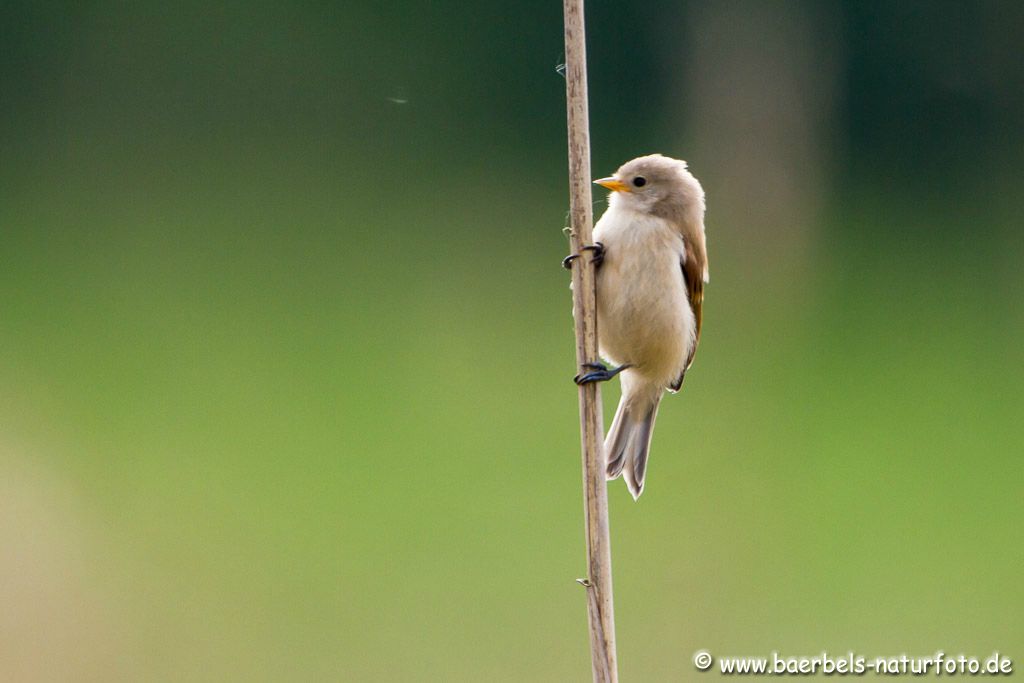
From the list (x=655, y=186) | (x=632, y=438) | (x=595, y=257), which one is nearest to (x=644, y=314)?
(x=595, y=257)

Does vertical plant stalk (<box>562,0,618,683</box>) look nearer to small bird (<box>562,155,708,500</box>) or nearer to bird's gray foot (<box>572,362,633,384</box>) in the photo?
bird's gray foot (<box>572,362,633,384</box>)

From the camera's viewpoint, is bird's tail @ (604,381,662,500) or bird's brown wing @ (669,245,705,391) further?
bird's tail @ (604,381,662,500)

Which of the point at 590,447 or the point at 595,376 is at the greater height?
the point at 595,376

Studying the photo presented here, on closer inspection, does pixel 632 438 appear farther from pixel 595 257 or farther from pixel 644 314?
pixel 595 257

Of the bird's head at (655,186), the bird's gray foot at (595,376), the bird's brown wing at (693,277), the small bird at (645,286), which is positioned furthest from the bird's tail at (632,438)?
the bird's gray foot at (595,376)

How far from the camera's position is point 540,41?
6.35 metres

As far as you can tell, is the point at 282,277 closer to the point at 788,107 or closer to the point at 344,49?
the point at 344,49

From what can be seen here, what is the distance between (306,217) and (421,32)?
1.27m

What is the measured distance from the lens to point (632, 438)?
311 centimetres

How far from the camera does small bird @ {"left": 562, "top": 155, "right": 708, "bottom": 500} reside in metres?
2.72

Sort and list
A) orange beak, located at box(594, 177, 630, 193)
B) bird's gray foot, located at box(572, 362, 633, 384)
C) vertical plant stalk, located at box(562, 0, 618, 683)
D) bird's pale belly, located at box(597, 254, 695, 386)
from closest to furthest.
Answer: vertical plant stalk, located at box(562, 0, 618, 683) < bird's gray foot, located at box(572, 362, 633, 384) < bird's pale belly, located at box(597, 254, 695, 386) < orange beak, located at box(594, 177, 630, 193)

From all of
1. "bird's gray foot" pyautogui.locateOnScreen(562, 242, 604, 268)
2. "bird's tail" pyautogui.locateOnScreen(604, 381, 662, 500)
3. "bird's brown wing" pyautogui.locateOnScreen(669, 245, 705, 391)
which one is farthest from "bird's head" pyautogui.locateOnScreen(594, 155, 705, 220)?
"bird's tail" pyautogui.locateOnScreen(604, 381, 662, 500)

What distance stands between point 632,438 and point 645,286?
55 cm

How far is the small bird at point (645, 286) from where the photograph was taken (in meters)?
2.72
